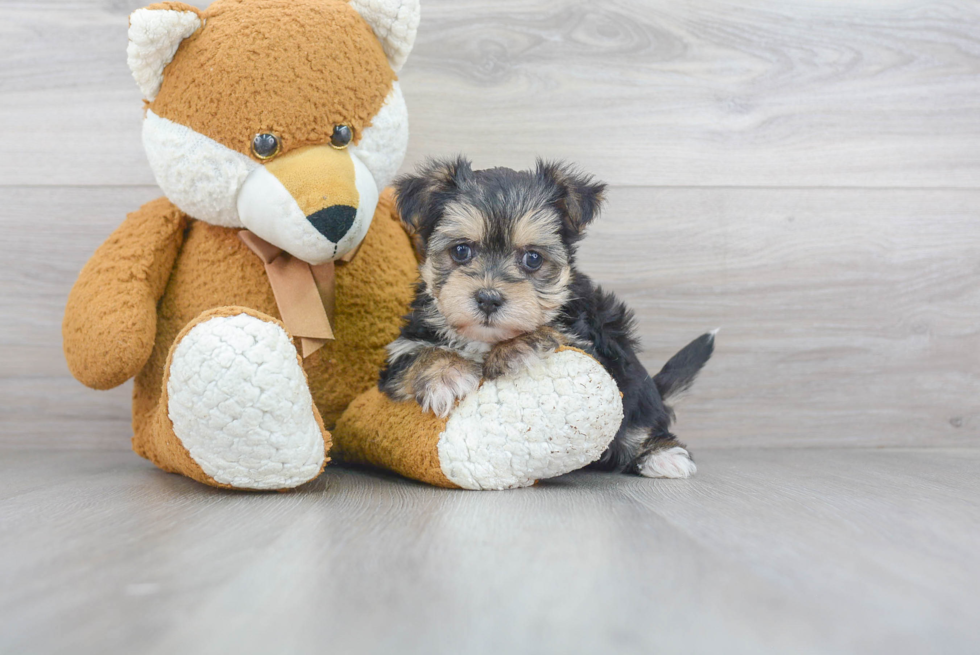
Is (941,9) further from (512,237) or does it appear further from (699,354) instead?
(512,237)

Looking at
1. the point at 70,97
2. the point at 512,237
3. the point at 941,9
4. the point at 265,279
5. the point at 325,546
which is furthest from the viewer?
the point at 941,9

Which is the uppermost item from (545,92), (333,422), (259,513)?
(545,92)

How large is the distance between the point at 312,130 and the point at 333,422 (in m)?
0.66

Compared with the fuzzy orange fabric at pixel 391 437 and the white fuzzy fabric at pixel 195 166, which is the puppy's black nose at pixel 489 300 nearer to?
the fuzzy orange fabric at pixel 391 437

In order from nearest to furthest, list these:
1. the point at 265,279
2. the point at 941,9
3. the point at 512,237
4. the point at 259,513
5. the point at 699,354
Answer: the point at 259,513 < the point at 512,237 < the point at 265,279 < the point at 699,354 < the point at 941,9

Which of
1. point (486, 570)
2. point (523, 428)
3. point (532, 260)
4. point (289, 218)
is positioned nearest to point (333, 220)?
point (289, 218)

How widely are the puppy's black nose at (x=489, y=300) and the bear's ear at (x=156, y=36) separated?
2.57ft

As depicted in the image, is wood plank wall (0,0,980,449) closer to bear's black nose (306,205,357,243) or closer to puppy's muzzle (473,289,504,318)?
bear's black nose (306,205,357,243)

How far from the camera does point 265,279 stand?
1.60 meters

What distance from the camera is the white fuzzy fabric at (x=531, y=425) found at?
1362 millimetres

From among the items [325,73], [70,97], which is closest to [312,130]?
[325,73]

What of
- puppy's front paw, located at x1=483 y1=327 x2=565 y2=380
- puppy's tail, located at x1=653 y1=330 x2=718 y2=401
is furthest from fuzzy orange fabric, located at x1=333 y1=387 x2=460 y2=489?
puppy's tail, located at x1=653 y1=330 x2=718 y2=401

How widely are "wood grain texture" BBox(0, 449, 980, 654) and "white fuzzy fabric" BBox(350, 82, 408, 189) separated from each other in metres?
0.68

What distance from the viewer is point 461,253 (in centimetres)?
150
